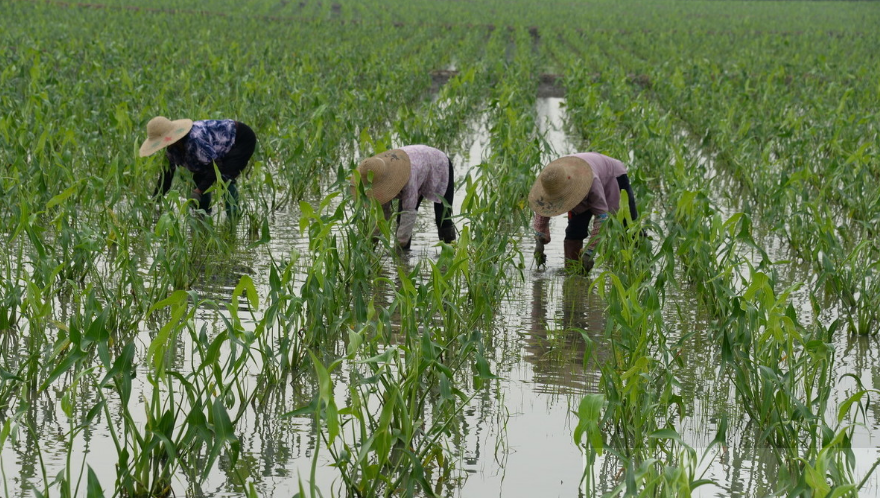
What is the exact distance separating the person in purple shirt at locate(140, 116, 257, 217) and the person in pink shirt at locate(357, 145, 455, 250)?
73cm

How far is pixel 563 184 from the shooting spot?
15.3 feet

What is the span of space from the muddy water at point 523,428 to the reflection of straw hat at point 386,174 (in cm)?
78

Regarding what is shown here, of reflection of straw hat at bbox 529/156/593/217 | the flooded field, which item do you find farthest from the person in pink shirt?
reflection of straw hat at bbox 529/156/593/217

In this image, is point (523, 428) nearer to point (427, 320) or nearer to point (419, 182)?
point (427, 320)

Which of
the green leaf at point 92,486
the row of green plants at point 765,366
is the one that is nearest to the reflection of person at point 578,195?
the row of green plants at point 765,366

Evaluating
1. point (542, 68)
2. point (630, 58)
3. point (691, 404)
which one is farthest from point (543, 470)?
point (630, 58)

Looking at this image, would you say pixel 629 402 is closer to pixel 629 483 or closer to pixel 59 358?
pixel 629 483

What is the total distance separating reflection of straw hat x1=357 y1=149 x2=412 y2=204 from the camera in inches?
190

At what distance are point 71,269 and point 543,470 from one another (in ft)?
7.41

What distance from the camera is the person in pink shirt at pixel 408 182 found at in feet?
15.9

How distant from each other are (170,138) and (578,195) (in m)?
1.93

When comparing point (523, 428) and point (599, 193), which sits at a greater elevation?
point (599, 193)

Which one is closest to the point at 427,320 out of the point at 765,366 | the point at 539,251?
the point at 765,366

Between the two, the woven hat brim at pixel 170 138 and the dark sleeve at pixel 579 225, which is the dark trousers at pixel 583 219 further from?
the woven hat brim at pixel 170 138
